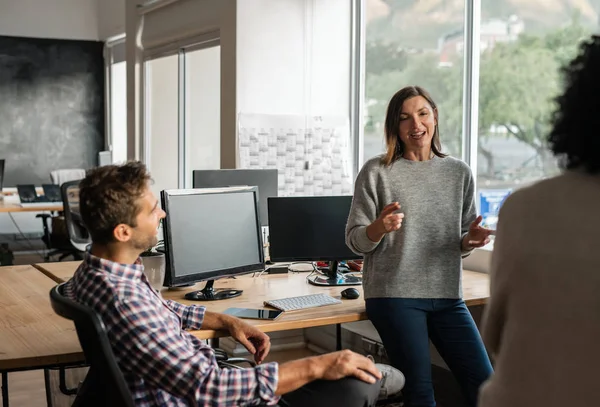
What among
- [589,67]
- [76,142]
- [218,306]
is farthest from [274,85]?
[76,142]

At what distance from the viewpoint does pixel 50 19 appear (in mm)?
9141

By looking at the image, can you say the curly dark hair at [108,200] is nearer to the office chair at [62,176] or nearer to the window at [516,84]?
the window at [516,84]

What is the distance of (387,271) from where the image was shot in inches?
109

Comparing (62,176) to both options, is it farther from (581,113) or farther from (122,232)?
(581,113)

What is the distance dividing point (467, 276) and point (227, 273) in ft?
4.03

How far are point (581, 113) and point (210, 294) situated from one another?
209 cm

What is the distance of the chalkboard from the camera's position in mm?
8953

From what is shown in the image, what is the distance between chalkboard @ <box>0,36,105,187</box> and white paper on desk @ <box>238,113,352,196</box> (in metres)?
4.88

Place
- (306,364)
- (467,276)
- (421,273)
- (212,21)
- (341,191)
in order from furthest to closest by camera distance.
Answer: (212,21) → (341,191) → (467,276) → (421,273) → (306,364)

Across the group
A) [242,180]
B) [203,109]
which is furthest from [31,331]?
[203,109]

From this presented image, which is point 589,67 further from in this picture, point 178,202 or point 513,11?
point 513,11

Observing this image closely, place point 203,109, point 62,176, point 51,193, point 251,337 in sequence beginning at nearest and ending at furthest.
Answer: point 251,337 < point 203,109 < point 51,193 < point 62,176

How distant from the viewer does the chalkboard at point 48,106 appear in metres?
8.95

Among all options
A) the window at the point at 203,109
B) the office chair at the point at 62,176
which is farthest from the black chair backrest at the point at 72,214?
the office chair at the point at 62,176
